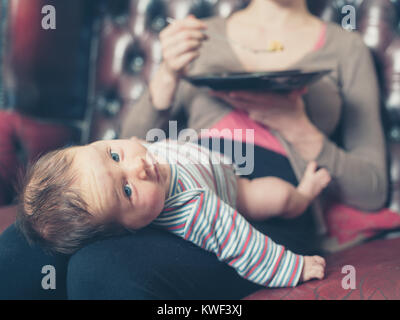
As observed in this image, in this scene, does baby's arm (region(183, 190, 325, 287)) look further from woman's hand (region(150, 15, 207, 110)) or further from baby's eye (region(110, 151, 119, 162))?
woman's hand (region(150, 15, 207, 110))

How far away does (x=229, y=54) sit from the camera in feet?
2.97

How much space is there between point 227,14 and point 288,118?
0.44m

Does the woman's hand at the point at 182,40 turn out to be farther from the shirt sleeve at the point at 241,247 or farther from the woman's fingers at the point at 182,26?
the shirt sleeve at the point at 241,247

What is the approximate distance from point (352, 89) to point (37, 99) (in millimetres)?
833

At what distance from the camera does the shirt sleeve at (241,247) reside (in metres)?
0.58

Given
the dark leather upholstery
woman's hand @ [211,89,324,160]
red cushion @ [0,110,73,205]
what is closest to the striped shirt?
woman's hand @ [211,89,324,160]

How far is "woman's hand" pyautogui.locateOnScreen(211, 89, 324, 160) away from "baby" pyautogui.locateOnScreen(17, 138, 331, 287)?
23 centimetres

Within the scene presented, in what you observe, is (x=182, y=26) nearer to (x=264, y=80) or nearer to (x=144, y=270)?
(x=264, y=80)

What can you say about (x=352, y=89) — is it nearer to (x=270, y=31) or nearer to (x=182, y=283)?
(x=270, y=31)

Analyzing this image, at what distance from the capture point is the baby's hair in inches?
20.9

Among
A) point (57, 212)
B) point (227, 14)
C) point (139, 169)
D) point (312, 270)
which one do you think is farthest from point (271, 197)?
point (227, 14)

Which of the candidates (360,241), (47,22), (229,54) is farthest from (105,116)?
(360,241)

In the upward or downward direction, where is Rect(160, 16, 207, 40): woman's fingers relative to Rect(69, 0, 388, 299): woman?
upward

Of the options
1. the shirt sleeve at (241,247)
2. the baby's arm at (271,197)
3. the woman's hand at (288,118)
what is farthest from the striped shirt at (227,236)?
the woman's hand at (288,118)
